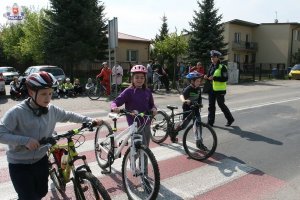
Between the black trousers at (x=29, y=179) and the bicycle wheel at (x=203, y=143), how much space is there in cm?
360

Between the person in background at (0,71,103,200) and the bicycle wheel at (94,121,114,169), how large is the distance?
1.99 m

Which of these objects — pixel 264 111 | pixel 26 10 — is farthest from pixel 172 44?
pixel 26 10

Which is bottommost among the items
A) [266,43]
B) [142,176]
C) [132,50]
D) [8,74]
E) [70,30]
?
[142,176]

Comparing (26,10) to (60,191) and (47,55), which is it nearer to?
(47,55)

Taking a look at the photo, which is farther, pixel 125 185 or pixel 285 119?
pixel 285 119

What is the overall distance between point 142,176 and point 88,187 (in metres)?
1.20

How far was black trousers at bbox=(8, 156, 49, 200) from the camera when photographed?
3.33m

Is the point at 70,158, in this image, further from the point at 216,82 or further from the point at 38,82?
the point at 216,82

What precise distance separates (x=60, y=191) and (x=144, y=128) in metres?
1.50

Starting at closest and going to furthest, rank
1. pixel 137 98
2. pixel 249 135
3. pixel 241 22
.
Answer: pixel 137 98
pixel 249 135
pixel 241 22

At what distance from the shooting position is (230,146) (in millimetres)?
7758

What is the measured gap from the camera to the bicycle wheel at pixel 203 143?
654cm

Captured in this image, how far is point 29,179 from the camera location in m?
3.38

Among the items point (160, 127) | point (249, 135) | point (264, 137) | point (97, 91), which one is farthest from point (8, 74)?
point (264, 137)
